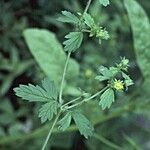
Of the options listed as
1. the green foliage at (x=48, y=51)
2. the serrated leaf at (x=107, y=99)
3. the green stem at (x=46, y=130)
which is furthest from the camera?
the green foliage at (x=48, y=51)

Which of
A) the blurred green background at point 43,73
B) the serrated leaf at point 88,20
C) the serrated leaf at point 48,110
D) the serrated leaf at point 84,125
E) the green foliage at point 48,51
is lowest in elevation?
the blurred green background at point 43,73

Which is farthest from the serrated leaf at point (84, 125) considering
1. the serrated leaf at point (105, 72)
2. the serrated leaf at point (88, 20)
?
the serrated leaf at point (88, 20)

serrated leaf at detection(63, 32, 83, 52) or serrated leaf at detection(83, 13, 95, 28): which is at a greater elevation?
serrated leaf at detection(83, 13, 95, 28)

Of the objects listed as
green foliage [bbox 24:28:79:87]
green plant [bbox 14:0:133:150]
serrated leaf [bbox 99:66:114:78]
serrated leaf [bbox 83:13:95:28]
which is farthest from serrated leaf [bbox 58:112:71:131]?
green foliage [bbox 24:28:79:87]

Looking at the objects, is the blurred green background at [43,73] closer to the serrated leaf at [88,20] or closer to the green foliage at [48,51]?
the green foliage at [48,51]

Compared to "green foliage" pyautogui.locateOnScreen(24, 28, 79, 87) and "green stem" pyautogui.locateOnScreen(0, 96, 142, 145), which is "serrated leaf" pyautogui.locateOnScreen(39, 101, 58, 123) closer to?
"green stem" pyautogui.locateOnScreen(0, 96, 142, 145)

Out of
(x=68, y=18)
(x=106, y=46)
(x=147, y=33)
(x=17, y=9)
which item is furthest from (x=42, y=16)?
(x=68, y=18)

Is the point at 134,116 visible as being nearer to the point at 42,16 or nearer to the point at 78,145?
the point at 78,145

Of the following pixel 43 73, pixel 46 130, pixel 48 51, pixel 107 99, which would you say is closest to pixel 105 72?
pixel 107 99

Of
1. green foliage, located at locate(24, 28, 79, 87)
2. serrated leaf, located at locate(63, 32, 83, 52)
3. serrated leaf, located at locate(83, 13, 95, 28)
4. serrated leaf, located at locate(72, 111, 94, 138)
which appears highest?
serrated leaf, located at locate(83, 13, 95, 28)
